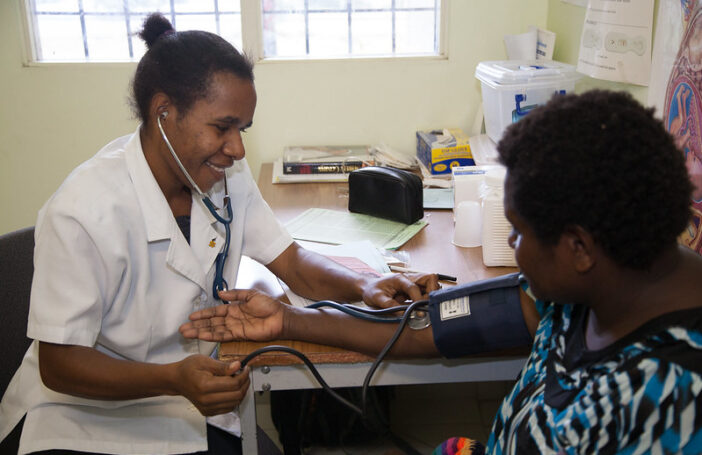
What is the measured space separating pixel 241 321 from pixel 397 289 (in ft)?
1.03

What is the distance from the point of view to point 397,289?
129 centimetres

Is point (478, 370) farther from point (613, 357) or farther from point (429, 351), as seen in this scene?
point (613, 357)

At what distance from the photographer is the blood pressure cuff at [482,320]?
1080 mm

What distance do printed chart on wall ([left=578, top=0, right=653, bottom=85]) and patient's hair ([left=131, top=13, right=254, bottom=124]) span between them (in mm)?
883

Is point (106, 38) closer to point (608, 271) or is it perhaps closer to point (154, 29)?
point (154, 29)

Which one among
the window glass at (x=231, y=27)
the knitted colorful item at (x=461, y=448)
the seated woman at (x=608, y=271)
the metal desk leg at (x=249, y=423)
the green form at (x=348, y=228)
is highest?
the window glass at (x=231, y=27)

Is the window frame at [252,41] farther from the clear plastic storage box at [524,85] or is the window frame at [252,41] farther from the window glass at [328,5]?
the clear plastic storage box at [524,85]

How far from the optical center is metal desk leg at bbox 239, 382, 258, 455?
1.14 metres

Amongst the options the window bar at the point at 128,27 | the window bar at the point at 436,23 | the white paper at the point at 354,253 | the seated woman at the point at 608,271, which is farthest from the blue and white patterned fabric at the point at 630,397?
the window bar at the point at 128,27

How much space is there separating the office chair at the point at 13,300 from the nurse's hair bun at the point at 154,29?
0.49 m

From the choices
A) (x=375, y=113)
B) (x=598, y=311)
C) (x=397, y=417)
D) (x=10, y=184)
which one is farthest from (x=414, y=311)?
(x=10, y=184)

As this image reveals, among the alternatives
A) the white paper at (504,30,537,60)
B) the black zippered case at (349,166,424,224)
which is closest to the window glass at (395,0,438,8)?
the white paper at (504,30,537,60)

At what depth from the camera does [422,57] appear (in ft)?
8.01

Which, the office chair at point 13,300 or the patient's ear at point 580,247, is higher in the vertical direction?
the patient's ear at point 580,247
